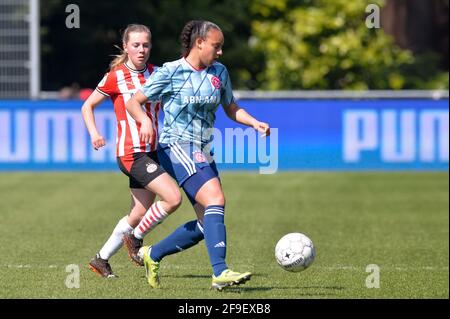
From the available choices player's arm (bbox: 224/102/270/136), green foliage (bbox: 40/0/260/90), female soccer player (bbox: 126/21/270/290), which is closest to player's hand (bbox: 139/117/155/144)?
female soccer player (bbox: 126/21/270/290)

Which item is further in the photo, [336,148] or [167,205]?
[336,148]

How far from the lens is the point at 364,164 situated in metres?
21.9

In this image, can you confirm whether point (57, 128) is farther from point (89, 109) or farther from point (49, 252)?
point (89, 109)

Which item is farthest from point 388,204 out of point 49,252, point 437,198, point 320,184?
point 49,252

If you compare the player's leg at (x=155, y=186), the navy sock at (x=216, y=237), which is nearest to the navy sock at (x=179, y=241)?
the player's leg at (x=155, y=186)

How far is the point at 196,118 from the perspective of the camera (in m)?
8.80

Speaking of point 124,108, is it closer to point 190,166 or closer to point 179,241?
point 190,166

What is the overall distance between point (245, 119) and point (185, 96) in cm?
54

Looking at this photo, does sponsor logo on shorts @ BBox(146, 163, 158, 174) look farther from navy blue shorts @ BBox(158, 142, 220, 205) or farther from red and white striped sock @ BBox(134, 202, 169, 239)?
navy blue shorts @ BBox(158, 142, 220, 205)

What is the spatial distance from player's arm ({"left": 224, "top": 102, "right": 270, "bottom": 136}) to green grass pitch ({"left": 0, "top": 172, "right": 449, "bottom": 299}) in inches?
46.7

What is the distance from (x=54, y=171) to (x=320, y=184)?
5.12 metres

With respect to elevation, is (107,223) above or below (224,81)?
below

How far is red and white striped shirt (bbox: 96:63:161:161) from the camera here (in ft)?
31.1

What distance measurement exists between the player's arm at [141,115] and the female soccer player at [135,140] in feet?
1.38
